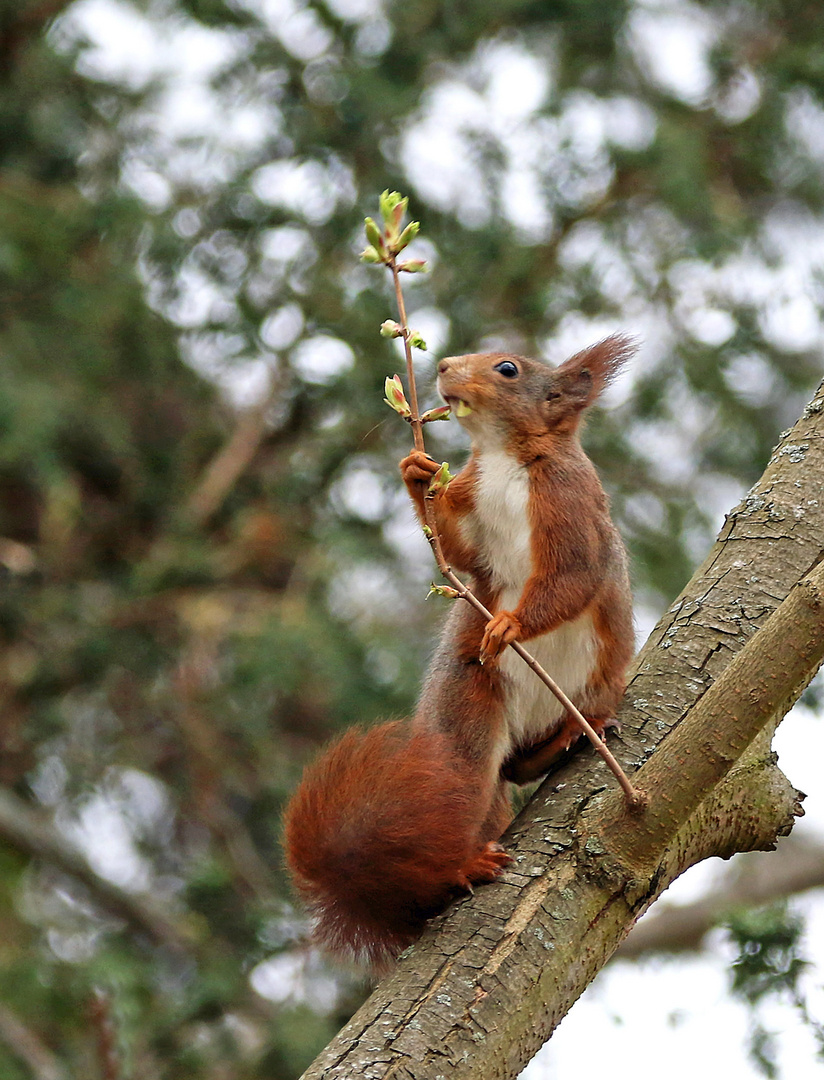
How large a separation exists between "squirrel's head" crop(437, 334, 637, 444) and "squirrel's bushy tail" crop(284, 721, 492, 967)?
0.71 metres

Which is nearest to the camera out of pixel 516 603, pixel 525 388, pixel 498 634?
pixel 498 634

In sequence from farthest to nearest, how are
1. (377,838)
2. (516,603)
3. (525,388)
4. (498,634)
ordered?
1. (525,388)
2. (516,603)
3. (498,634)
4. (377,838)

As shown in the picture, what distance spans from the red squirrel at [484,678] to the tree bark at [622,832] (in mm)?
103

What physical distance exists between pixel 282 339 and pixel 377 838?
255 cm

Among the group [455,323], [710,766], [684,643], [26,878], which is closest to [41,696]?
[26,878]

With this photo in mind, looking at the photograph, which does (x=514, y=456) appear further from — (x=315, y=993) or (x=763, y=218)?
(x=763, y=218)

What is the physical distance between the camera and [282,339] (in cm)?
417

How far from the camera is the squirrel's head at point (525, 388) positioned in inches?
95.9

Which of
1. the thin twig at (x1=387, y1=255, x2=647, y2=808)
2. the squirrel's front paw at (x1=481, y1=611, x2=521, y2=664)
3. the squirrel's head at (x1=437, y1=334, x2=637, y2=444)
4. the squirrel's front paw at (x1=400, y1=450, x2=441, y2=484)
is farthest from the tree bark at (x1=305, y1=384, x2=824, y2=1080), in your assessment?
the squirrel's head at (x1=437, y1=334, x2=637, y2=444)

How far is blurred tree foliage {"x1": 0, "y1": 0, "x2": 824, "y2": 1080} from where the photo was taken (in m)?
3.80

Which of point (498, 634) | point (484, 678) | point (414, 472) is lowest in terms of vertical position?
point (484, 678)

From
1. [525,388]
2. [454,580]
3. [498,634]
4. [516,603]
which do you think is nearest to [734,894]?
[516,603]

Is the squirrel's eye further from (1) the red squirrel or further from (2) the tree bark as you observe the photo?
(2) the tree bark

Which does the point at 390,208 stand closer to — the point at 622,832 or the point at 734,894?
the point at 622,832
